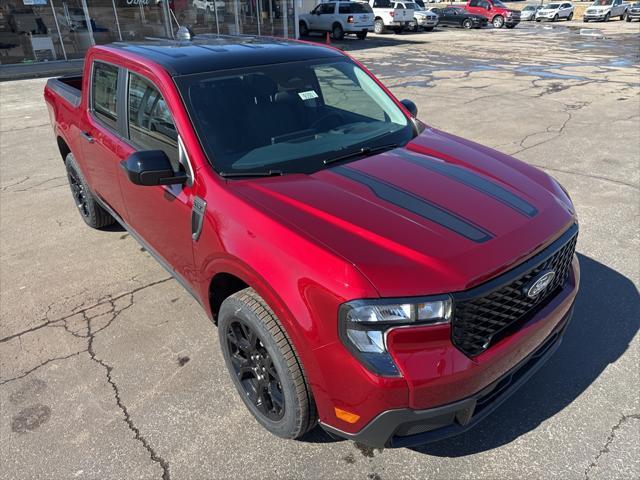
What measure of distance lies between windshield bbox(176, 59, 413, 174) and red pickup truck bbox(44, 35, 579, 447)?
13 millimetres

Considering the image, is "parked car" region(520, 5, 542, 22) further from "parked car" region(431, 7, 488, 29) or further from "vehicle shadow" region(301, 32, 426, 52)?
"vehicle shadow" region(301, 32, 426, 52)

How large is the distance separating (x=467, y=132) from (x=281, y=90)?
5570mm

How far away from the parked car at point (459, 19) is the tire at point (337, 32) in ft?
46.5

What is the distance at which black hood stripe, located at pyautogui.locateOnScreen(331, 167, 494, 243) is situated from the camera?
208 centimetres

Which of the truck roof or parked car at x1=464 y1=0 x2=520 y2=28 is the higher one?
the truck roof

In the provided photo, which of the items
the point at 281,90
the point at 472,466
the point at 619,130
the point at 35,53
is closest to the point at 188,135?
the point at 281,90

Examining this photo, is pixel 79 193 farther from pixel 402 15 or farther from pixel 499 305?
pixel 402 15

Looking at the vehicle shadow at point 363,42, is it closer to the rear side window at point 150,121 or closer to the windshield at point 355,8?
the windshield at point 355,8

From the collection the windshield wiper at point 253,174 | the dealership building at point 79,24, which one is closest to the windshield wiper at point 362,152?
the windshield wiper at point 253,174

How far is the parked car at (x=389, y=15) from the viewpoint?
27625mm

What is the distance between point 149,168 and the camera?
7.95 ft

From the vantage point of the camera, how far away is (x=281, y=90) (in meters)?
3.00

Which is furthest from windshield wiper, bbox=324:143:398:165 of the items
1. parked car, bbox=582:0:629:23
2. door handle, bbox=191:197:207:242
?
parked car, bbox=582:0:629:23

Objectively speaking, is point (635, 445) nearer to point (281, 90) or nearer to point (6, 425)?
point (281, 90)
